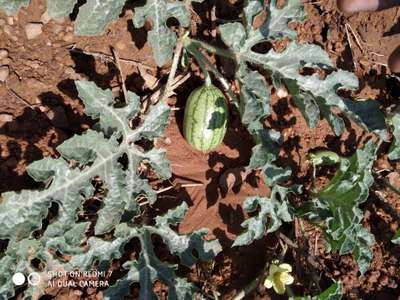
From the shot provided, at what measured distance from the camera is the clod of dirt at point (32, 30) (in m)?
3.67

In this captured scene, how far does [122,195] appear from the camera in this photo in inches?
125

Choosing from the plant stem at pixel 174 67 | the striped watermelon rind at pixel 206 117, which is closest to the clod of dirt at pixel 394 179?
the striped watermelon rind at pixel 206 117

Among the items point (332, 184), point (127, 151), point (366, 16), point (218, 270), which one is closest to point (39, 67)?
point (127, 151)

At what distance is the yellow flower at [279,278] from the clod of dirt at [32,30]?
2.06m

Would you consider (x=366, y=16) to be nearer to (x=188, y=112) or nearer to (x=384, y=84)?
(x=384, y=84)

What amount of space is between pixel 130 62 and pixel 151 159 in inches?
33.6

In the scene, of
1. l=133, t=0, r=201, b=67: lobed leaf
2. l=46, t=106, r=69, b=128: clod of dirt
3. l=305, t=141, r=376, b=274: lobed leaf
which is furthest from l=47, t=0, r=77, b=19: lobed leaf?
l=305, t=141, r=376, b=274: lobed leaf

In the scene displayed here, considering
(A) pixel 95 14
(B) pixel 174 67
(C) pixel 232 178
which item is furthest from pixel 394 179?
(A) pixel 95 14

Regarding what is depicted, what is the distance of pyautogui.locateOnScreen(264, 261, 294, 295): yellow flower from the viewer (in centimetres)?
330

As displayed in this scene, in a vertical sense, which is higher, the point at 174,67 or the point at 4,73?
the point at 4,73

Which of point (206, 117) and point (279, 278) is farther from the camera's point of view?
point (206, 117)

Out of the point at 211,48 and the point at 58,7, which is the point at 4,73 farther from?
the point at 211,48

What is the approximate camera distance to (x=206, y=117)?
3.55m

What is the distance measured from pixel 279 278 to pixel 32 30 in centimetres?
216
